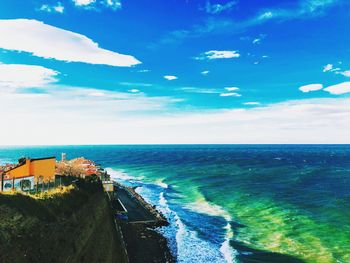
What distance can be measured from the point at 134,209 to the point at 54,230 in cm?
3919

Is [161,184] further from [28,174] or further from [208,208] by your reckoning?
[28,174]

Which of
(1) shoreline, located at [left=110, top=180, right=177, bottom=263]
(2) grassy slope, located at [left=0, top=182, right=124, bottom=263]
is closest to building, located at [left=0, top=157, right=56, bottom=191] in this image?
(2) grassy slope, located at [left=0, top=182, right=124, bottom=263]

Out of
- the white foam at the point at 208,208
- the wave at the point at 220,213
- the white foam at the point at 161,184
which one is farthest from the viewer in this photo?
the white foam at the point at 161,184

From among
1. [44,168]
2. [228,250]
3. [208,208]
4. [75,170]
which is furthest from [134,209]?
[44,168]

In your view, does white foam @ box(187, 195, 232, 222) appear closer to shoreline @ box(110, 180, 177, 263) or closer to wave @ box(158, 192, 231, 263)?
wave @ box(158, 192, 231, 263)

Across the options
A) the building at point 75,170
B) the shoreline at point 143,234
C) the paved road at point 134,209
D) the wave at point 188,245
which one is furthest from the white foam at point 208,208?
→ the building at point 75,170

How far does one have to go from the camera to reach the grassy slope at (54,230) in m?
15.7

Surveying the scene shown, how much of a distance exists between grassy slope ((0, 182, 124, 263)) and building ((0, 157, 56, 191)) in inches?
152

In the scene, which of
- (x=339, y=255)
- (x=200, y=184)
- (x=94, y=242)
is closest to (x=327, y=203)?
(x=339, y=255)

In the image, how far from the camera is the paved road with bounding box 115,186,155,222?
170 ft

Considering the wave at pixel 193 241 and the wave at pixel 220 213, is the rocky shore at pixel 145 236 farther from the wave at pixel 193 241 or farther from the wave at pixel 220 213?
the wave at pixel 220 213

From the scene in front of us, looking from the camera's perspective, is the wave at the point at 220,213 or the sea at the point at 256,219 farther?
the sea at the point at 256,219

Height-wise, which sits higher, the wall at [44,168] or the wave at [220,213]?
the wall at [44,168]

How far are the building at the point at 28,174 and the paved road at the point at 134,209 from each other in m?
22.6
